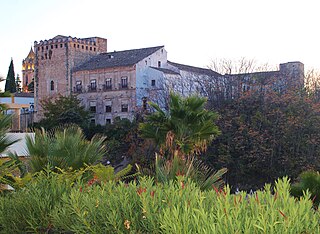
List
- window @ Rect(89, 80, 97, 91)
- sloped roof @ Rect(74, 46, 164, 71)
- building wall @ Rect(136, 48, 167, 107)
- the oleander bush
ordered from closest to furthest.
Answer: the oleander bush < building wall @ Rect(136, 48, 167, 107) < sloped roof @ Rect(74, 46, 164, 71) < window @ Rect(89, 80, 97, 91)

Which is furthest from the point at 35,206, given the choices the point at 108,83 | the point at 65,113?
the point at 108,83

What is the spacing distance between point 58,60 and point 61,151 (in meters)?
49.1

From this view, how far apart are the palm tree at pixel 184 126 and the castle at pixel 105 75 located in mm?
25856

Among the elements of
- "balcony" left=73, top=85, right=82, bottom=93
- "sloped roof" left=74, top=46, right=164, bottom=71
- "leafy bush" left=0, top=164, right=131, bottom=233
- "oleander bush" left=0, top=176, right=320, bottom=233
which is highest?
"sloped roof" left=74, top=46, right=164, bottom=71

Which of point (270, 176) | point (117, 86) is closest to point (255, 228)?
point (270, 176)

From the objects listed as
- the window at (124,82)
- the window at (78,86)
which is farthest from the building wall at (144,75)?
the window at (78,86)

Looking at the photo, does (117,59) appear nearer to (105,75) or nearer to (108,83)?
(105,75)

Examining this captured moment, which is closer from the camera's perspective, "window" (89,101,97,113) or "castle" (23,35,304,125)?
"castle" (23,35,304,125)

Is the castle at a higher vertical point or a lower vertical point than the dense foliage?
higher

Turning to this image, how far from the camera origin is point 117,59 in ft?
174

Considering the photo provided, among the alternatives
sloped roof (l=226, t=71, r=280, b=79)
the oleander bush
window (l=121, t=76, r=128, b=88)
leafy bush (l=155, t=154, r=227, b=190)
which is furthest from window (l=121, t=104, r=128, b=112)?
the oleander bush

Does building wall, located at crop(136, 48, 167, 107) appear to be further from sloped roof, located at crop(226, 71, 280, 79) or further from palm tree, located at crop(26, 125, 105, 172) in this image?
palm tree, located at crop(26, 125, 105, 172)

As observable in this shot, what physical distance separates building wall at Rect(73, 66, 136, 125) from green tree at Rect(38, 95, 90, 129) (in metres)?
2.60

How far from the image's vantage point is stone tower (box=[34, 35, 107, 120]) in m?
55.2
